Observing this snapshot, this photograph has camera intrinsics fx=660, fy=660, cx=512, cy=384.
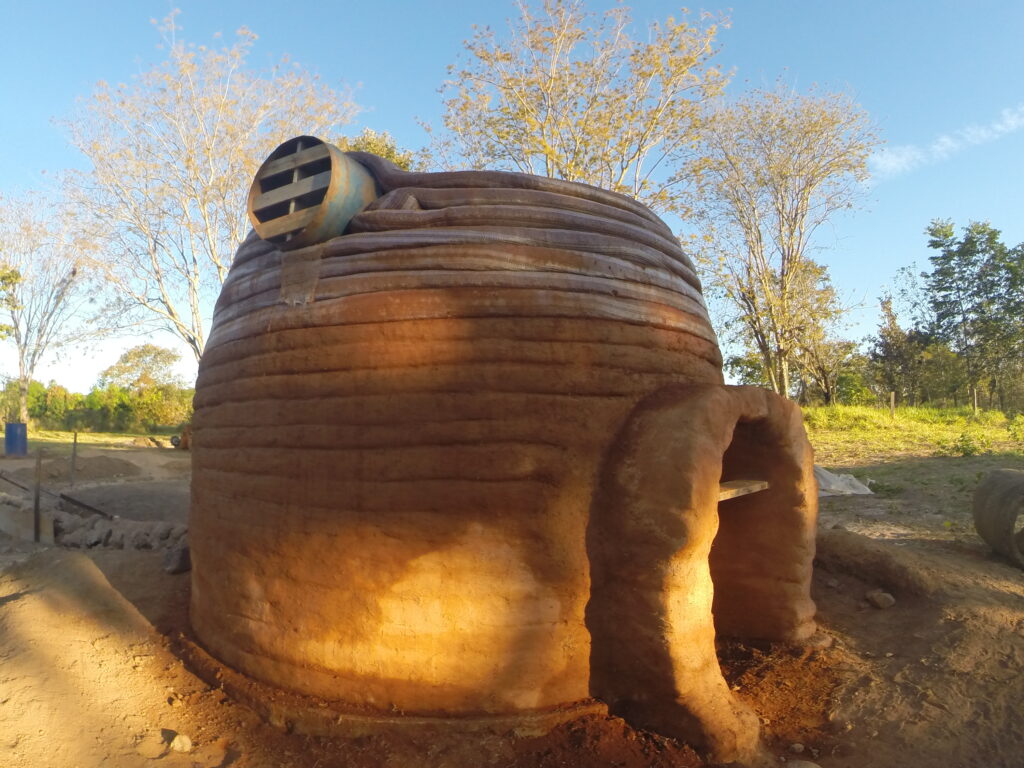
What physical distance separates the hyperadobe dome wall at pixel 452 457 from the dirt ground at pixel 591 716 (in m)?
0.23

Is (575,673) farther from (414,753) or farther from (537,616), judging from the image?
(414,753)

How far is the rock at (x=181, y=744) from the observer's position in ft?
9.36

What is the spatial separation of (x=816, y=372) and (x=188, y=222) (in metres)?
19.5

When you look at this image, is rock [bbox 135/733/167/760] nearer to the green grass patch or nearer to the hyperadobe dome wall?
the hyperadobe dome wall

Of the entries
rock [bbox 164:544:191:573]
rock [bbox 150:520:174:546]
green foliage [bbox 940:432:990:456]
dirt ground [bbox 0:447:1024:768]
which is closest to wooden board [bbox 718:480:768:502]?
dirt ground [bbox 0:447:1024:768]

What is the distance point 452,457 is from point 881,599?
11.8 feet

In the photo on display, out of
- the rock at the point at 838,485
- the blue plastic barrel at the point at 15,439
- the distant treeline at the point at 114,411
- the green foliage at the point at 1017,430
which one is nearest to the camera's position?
the rock at the point at 838,485

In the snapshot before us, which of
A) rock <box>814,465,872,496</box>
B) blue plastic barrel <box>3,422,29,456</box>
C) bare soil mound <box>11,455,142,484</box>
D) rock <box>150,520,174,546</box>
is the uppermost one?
blue plastic barrel <box>3,422,29,456</box>

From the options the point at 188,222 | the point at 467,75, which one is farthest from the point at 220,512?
the point at 188,222

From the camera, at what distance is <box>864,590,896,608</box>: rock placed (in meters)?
4.70

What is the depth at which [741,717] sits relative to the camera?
301 centimetres

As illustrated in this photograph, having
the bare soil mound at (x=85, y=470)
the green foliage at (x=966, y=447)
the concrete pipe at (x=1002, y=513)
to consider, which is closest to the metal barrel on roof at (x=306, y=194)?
the concrete pipe at (x=1002, y=513)

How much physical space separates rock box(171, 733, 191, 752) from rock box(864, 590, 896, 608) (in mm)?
4416

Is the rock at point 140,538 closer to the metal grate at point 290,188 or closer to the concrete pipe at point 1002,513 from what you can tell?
the metal grate at point 290,188
